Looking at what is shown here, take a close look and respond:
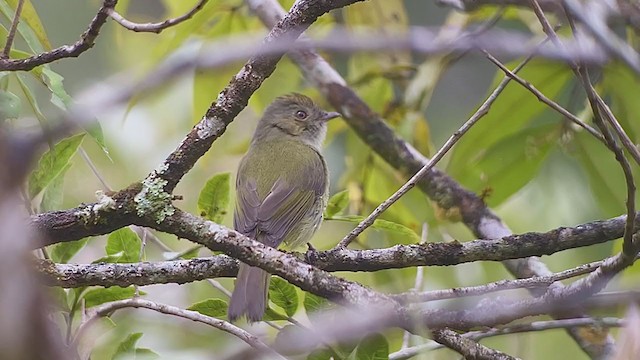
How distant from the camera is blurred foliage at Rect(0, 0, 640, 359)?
8.65 ft

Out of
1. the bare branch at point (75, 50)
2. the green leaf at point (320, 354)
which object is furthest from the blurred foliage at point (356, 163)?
the bare branch at point (75, 50)

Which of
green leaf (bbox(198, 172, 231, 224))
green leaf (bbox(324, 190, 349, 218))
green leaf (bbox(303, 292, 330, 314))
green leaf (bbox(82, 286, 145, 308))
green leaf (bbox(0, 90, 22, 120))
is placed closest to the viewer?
green leaf (bbox(0, 90, 22, 120))

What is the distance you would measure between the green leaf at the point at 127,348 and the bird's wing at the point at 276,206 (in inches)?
52.5

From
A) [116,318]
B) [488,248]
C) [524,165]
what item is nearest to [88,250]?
[116,318]

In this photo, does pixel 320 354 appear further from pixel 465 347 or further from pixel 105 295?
pixel 105 295

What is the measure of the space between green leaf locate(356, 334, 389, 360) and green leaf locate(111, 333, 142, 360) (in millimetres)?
638

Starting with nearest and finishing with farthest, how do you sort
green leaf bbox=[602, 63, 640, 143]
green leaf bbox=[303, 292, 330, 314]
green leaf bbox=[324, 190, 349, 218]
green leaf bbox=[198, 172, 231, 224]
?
1. green leaf bbox=[303, 292, 330, 314]
2. green leaf bbox=[198, 172, 231, 224]
3. green leaf bbox=[324, 190, 349, 218]
4. green leaf bbox=[602, 63, 640, 143]

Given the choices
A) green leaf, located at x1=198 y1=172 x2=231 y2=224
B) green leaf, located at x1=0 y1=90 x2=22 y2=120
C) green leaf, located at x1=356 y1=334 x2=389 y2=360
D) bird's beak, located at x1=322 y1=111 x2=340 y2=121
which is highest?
bird's beak, located at x1=322 y1=111 x2=340 y2=121

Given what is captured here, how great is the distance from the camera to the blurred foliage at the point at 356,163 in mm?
2637

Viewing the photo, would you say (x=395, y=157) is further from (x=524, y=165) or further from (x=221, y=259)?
(x=221, y=259)

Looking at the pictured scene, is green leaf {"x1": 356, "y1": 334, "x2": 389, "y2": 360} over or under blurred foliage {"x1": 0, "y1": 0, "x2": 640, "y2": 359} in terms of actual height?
under

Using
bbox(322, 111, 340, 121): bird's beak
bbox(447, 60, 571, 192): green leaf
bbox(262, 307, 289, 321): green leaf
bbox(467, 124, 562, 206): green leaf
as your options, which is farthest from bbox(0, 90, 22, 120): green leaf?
bbox(322, 111, 340, 121): bird's beak

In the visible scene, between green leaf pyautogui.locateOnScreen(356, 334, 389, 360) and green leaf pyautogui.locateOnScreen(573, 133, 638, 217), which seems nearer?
green leaf pyautogui.locateOnScreen(356, 334, 389, 360)

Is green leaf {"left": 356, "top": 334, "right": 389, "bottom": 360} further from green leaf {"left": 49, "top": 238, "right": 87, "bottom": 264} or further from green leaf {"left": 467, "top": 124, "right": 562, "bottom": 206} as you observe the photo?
green leaf {"left": 467, "top": 124, "right": 562, "bottom": 206}
